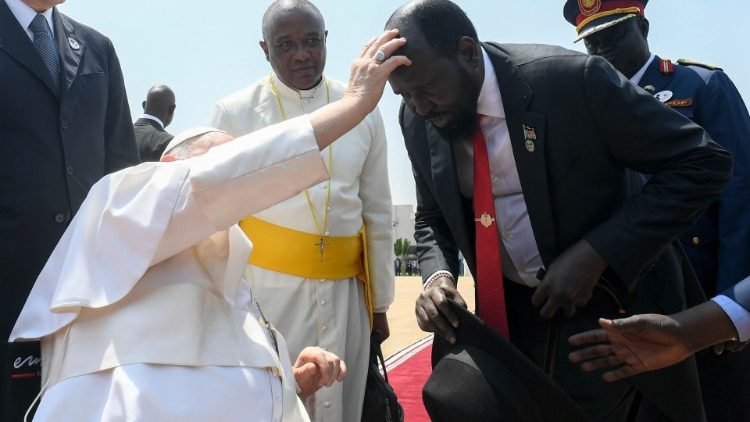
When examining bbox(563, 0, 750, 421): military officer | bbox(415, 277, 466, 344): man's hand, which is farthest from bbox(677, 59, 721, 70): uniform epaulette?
bbox(415, 277, 466, 344): man's hand

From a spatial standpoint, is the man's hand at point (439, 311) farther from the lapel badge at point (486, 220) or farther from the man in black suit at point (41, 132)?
the man in black suit at point (41, 132)

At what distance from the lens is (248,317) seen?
7.63ft

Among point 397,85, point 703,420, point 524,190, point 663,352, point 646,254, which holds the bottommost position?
point 703,420

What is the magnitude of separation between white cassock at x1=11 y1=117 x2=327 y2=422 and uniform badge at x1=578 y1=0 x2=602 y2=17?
2429 millimetres

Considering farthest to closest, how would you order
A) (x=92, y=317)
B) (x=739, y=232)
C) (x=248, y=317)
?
(x=739, y=232) → (x=248, y=317) → (x=92, y=317)

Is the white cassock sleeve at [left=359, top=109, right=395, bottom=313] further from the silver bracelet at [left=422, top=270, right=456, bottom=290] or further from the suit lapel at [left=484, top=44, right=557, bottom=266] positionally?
the suit lapel at [left=484, top=44, right=557, bottom=266]

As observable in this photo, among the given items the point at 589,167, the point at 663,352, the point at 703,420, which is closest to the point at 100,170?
the point at 589,167

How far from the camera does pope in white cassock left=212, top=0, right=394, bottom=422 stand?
12.3ft

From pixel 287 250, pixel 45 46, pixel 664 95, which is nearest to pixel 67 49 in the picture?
pixel 45 46

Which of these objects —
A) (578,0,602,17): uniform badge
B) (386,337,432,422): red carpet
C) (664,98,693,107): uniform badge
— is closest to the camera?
(664,98,693,107): uniform badge

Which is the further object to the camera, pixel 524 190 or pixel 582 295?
pixel 524 190

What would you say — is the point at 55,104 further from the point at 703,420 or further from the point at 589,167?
the point at 703,420

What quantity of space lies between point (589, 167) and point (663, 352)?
24.2 inches

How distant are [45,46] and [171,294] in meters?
1.47
